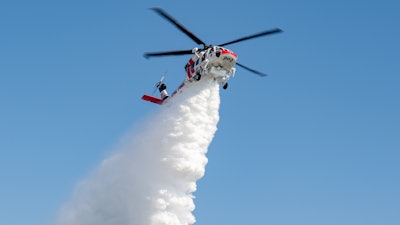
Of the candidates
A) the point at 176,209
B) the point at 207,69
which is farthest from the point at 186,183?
the point at 207,69

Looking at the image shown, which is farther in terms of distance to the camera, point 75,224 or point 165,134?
point 75,224

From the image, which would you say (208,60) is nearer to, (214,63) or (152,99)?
(214,63)

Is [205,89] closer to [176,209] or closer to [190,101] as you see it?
[190,101]

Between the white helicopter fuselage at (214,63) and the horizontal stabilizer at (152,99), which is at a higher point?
the horizontal stabilizer at (152,99)

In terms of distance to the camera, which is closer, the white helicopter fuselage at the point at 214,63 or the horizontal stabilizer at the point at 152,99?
the white helicopter fuselage at the point at 214,63

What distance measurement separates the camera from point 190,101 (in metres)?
58.3

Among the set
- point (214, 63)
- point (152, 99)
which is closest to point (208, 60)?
point (214, 63)

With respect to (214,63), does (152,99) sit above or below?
above

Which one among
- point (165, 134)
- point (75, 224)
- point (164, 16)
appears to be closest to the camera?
point (164, 16)

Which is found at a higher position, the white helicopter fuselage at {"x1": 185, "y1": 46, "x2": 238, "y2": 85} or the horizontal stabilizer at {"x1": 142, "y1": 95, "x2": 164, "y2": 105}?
the horizontal stabilizer at {"x1": 142, "y1": 95, "x2": 164, "y2": 105}

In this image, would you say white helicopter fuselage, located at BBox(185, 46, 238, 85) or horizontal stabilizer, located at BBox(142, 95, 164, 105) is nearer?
white helicopter fuselage, located at BBox(185, 46, 238, 85)

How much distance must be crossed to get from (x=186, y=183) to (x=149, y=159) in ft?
16.2

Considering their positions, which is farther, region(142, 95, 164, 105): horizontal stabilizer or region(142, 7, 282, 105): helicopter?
region(142, 95, 164, 105): horizontal stabilizer

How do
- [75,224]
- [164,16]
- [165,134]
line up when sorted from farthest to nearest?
[75,224], [165,134], [164,16]
